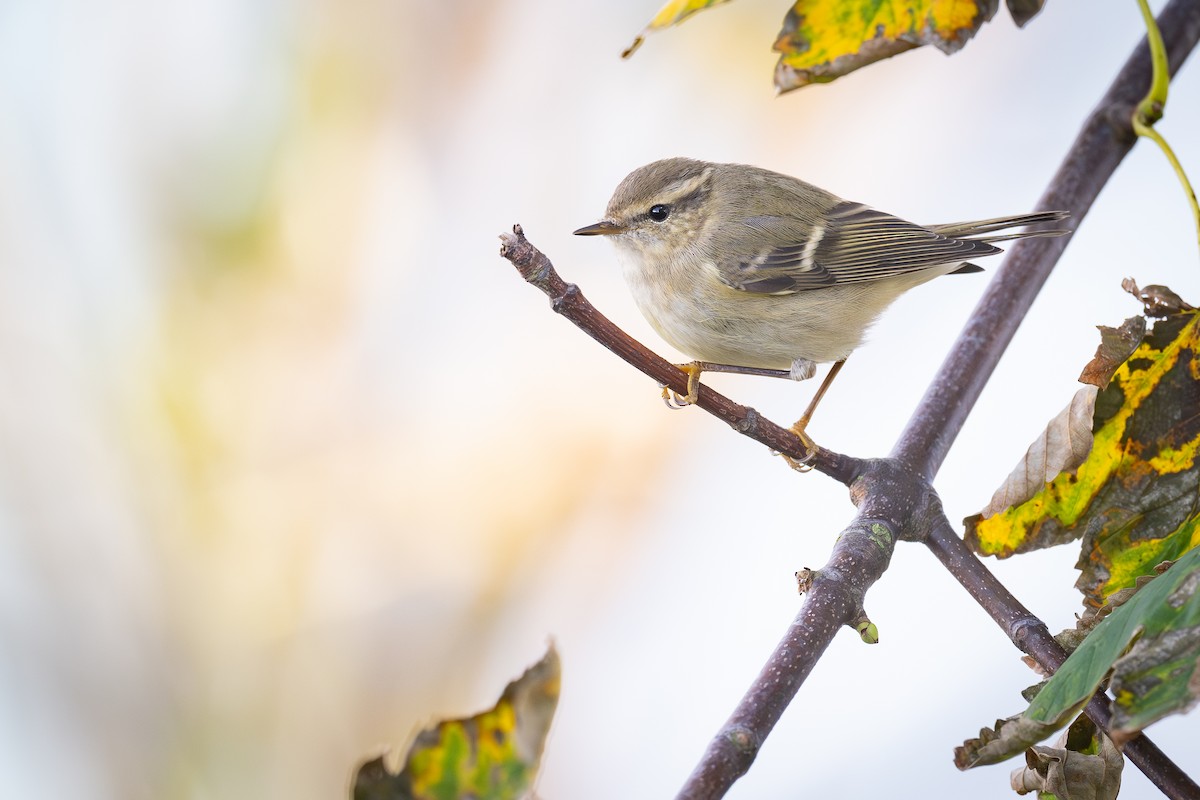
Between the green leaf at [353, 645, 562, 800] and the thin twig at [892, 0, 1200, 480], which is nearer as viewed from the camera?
the green leaf at [353, 645, 562, 800]

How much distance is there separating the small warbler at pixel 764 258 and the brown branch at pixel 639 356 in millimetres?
304

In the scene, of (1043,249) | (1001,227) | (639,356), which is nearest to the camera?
(639,356)

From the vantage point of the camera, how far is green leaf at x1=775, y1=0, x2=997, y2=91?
872 mm

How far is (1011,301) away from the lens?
1.03 meters

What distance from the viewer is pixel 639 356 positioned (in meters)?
0.71

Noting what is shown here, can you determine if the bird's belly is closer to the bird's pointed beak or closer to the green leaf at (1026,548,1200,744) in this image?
the bird's pointed beak

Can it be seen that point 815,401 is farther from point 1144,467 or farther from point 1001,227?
point 1144,467

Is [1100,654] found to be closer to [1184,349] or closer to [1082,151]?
[1184,349]

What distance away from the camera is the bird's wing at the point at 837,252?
1.27 m

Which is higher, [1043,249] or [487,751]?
[1043,249]

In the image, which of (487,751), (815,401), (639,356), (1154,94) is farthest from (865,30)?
(487,751)

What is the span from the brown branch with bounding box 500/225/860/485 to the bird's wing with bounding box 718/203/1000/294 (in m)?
0.44

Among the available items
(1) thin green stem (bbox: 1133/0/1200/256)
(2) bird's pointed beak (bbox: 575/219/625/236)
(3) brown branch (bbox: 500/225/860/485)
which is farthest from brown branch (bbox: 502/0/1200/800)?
(2) bird's pointed beak (bbox: 575/219/625/236)

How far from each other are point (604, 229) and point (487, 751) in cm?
90
